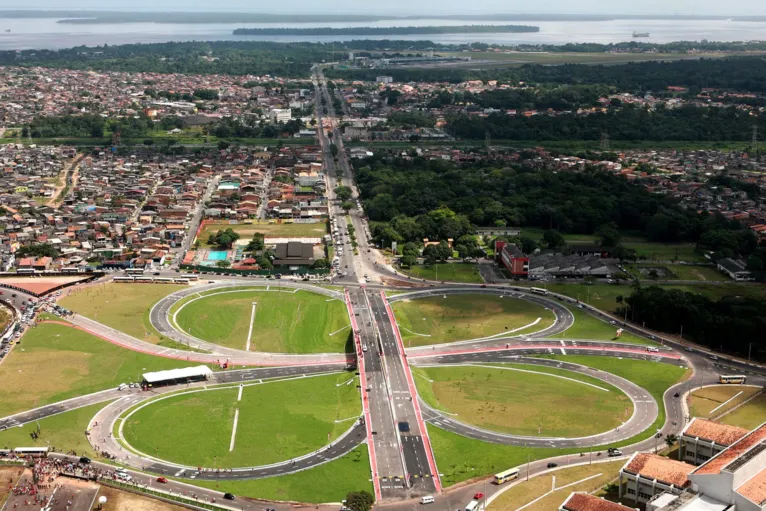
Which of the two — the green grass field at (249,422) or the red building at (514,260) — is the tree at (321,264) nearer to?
the red building at (514,260)

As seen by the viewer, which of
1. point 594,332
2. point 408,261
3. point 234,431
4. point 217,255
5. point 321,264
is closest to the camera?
point 234,431

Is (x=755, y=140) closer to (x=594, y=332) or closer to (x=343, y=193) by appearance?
(x=343, y=193)

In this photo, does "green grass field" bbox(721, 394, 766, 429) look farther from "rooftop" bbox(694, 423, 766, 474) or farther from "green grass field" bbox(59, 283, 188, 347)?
"green grass field" bbox(59, 283, 188, 347)

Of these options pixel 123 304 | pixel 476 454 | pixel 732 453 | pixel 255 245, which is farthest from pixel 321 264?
pixel 732 453

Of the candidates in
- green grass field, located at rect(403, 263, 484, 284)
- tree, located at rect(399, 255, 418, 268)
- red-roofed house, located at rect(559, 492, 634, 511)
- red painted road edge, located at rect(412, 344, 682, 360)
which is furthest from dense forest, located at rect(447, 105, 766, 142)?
red-roofed house, located at rect(559, 492, 634, 511)

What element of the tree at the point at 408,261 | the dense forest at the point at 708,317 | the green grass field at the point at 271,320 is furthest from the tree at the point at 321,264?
the dense forest at the point at 708,317

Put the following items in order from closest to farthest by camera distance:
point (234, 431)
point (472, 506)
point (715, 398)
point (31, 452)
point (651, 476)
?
1. point (472, 506)
2. point (651, 476)
3. point (31, 452)
4. point (234, 431)
5. point (715, 398)
